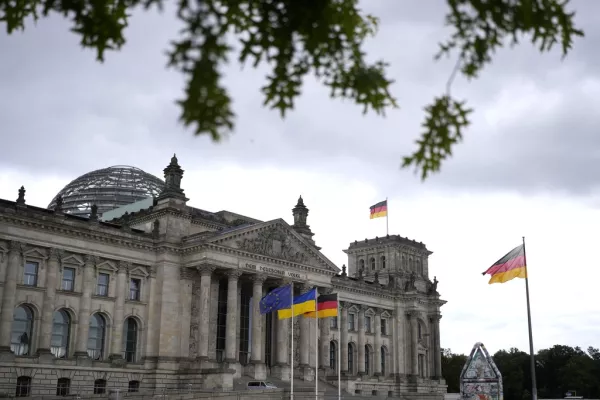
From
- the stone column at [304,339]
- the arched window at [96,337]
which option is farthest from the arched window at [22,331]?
the stone column at [304,339]

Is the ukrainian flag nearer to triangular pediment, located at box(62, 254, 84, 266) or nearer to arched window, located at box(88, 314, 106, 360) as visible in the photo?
arched window, located at box(88, 314, 106, 360)

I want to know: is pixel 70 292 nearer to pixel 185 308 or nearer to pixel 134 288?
pixel 134 288

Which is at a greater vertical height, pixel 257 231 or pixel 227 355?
pixel 257 231

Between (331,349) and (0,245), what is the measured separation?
38140 millimetres

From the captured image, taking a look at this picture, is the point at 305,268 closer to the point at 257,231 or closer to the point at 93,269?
the point at 257,231

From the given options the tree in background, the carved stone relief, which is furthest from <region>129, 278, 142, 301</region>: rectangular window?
the tree in background

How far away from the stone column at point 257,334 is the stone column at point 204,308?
176 inches

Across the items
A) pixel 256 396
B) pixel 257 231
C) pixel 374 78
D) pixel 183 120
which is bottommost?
pixel 256 396

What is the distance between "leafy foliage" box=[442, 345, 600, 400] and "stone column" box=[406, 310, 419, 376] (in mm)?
48192

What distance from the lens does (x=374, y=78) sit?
540 cm

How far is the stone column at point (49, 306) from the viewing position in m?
49.0

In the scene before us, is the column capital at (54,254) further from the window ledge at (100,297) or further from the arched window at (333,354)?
the arched window at (333,354)

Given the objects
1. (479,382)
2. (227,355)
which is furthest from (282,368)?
(479,382)

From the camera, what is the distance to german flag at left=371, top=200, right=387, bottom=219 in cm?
8403
